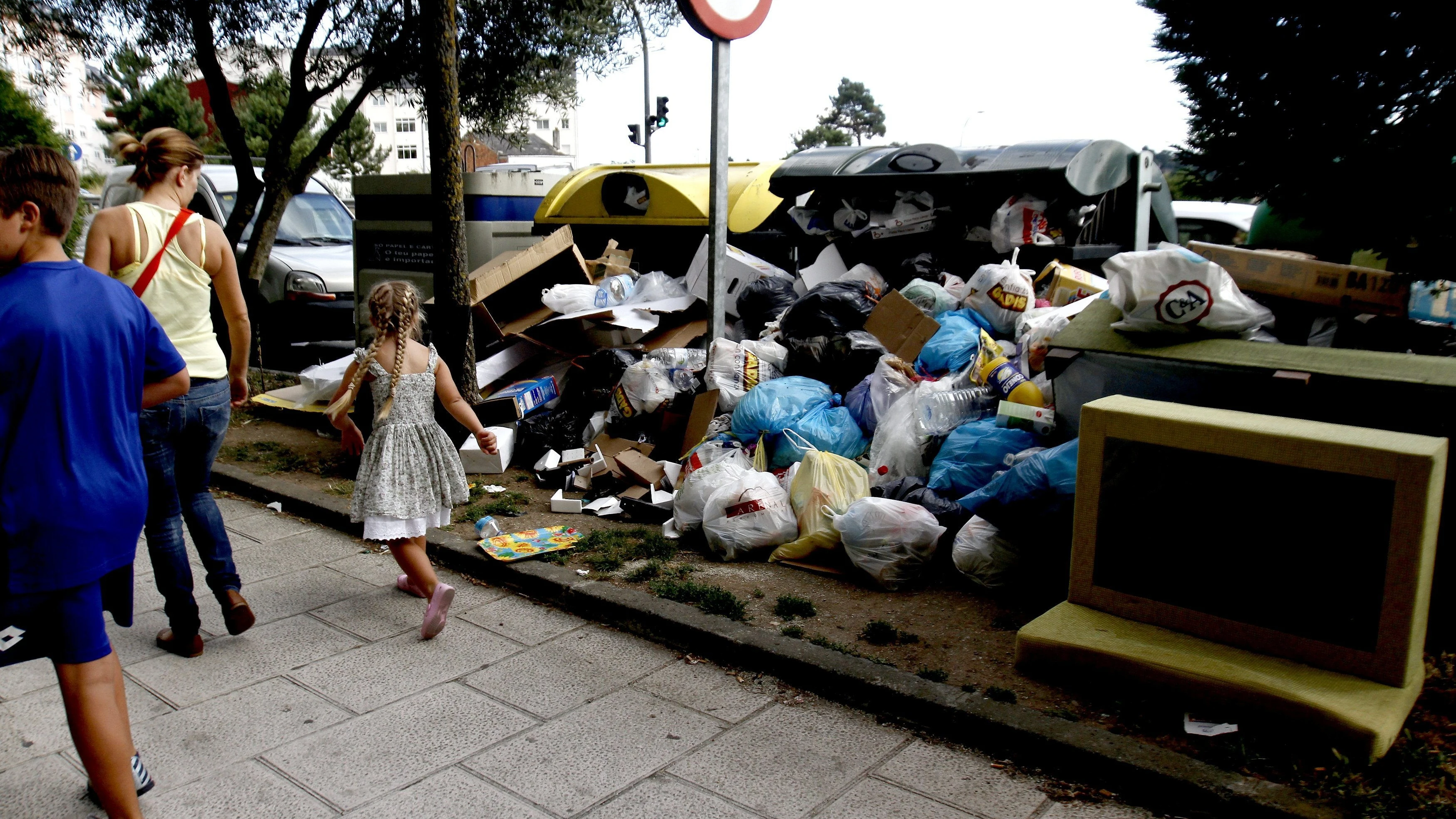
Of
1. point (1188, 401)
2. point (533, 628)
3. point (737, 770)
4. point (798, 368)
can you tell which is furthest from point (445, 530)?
point (1188, 401)

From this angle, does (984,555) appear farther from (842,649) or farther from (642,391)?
(642,391)

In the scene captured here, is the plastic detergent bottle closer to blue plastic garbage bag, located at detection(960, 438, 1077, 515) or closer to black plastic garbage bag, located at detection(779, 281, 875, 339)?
blue plastic garbage bag, located at detection(960, 438, 1077, 515)

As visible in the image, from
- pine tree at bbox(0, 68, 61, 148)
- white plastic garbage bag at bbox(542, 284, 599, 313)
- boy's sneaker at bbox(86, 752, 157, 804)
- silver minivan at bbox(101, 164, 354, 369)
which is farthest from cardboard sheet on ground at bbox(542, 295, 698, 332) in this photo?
pine tree at bbox(0, 68, 61, 148)

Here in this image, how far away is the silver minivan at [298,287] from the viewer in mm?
10250

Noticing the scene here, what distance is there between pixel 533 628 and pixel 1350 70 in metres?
3.50

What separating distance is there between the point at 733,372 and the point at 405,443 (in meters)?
2.13

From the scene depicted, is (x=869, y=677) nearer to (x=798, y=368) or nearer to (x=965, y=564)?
(x=965, y=564)

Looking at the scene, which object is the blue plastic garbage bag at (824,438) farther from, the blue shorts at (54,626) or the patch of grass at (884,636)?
the blue shorts at (54,626)

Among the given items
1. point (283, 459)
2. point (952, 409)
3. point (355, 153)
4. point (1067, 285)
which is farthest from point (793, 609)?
point (355, 153)

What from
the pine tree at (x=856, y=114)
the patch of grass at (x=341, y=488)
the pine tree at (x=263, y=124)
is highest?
the pine tree at (x=856, y=114)

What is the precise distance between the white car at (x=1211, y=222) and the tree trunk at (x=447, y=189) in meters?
6.90

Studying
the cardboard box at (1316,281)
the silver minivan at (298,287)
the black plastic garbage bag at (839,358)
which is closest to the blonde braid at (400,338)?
the black plastic garbage bag at (839,358)

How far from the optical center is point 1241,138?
148 inches

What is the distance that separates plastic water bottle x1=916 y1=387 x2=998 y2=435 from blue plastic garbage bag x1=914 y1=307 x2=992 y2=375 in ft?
1.40
